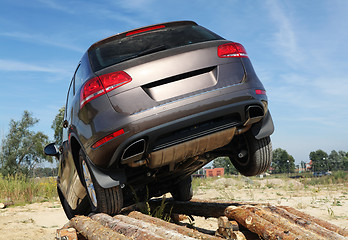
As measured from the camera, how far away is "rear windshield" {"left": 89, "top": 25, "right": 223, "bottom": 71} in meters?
3.45

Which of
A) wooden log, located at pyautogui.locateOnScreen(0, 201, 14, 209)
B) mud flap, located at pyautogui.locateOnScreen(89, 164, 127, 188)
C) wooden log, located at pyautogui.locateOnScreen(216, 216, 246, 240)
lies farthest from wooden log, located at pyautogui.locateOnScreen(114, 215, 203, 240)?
wooden log, located at pyautogui.locateOnScreen(0, 201, 14, 209)

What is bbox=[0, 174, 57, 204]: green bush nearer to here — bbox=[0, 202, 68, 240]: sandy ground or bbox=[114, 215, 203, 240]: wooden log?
bbox=[0, 202, 68, 240]: sandy ground

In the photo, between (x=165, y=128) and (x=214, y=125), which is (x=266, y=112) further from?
(x=165, y=128)

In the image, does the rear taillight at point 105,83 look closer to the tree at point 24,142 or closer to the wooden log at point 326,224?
the wooden log at point 326,224

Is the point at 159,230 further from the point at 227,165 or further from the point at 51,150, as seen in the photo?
the point at 227,165

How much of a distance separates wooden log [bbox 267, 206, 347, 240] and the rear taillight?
2.25m

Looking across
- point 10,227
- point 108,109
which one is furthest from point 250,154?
point 10,227

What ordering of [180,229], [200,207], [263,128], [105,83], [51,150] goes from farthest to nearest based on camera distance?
[51,150] < [200,207] < [263,128] < [180,229] < [105,83]

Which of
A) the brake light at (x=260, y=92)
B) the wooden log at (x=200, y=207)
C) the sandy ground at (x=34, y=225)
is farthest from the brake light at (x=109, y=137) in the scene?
the sandy ground at (x=34, y=225)

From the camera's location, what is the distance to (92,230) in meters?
3.48

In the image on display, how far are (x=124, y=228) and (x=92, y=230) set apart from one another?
423 mm

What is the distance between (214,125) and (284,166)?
11637 centimetres

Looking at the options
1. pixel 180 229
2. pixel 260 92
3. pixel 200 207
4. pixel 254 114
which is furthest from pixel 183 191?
pixel 260 92

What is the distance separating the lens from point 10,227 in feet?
21.5
